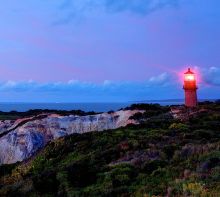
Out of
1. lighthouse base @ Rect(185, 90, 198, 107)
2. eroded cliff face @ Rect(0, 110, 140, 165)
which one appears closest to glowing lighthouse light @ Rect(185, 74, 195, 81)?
lighthouse base @ Rect(185, 90, 198, 107)

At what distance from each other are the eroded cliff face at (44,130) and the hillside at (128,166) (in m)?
16.9

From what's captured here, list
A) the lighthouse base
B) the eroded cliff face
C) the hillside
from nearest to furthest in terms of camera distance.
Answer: the hillside
the eroded cliff face
the lighthouse base

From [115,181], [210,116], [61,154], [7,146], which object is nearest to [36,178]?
[115,181]

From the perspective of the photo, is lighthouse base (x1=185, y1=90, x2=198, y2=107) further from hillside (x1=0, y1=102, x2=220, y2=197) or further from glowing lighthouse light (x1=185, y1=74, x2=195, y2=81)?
hillside (x1=0, y1=102, x2=220, y2=197)

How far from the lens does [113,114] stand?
4903 cm

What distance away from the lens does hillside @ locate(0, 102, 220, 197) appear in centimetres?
1603

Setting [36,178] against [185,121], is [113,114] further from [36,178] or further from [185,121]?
[36,178]

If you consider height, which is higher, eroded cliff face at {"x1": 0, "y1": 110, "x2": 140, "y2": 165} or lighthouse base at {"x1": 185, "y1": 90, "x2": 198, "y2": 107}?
lighthouse base at {"x1": 185, "y1": 90, "x2": 198, "y2": 107}

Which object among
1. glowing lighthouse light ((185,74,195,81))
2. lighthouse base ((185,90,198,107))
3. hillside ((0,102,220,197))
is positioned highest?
glowing lighthouse light ((185,74,195,81))

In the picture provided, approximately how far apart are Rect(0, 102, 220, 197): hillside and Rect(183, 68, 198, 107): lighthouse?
16061mm

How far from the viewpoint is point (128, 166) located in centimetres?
1952

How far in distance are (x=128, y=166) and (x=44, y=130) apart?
2928 cm

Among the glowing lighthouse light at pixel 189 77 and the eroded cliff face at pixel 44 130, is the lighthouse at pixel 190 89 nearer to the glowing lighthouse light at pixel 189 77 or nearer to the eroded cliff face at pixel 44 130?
the glowing lighthouse light at pixel 189 77

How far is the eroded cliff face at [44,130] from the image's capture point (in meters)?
46.6
